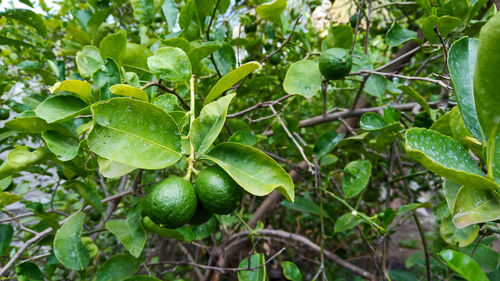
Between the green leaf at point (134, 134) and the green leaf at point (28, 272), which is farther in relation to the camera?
the green leaf at point (28, 272)

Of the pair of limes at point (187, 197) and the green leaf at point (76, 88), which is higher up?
the green leaf at point (76, 88)

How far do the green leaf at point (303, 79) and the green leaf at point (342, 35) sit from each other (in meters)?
0.13

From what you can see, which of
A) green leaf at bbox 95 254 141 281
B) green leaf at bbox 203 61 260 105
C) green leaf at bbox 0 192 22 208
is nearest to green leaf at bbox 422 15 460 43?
green leaf at bbox 203 61 260 105

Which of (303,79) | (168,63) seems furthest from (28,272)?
(303,79)

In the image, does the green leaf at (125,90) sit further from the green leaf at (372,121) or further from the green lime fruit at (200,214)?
the green leaf at (372,121)

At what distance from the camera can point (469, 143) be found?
0.52m

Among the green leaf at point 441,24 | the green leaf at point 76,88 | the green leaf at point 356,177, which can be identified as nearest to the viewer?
the green leaf at point 76,88

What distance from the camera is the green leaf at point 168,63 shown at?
0.65 meters

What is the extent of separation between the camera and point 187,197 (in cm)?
56

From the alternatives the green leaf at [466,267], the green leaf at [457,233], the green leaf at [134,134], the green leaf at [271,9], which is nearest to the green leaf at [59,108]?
the green leaf at [134,134]

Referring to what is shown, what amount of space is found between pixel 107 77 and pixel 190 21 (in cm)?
39

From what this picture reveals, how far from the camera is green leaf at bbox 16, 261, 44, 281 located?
0.88 meters

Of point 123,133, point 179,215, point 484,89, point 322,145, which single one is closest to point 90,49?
point 123,133

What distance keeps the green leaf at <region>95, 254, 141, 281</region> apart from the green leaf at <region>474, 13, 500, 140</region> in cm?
99
